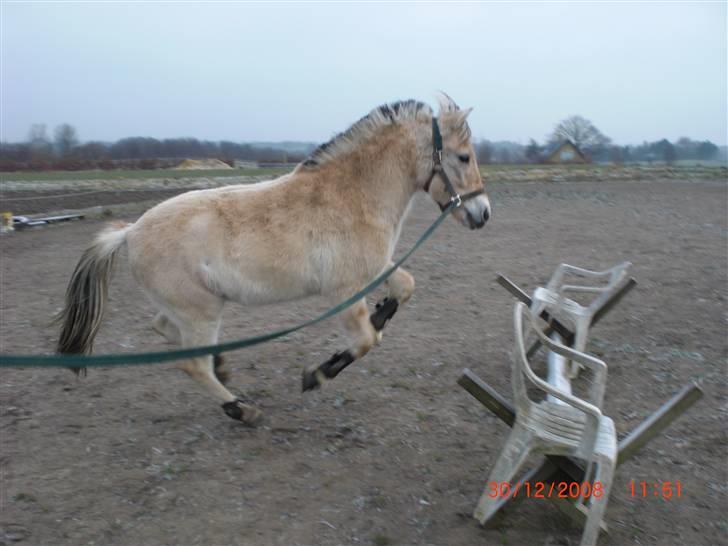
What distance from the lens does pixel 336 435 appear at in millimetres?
3994

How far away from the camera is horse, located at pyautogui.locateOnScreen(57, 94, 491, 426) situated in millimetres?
3830

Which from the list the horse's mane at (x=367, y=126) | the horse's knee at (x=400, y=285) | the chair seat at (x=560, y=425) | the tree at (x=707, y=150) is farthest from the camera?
the tree at (x=707, y=150)

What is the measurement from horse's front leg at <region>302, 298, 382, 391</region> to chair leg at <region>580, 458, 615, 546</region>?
6.05 feet

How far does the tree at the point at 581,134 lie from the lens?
209 feet

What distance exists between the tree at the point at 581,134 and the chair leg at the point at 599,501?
212 ft

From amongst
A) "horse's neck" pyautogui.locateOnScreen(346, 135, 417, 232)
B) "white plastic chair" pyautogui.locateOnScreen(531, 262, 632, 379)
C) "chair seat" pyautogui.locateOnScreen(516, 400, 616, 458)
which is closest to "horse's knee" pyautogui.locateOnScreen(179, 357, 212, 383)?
"horse's neck" pyautogui.locateOnScreen(346, 135, 417, 232)

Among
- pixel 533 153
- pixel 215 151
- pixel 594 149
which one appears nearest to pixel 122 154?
pixel 215 151

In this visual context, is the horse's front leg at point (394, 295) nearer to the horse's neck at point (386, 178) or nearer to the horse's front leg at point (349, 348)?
the horse's front leg at point (349, 348)

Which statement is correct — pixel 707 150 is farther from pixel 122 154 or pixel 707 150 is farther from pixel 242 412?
pixel 242 412

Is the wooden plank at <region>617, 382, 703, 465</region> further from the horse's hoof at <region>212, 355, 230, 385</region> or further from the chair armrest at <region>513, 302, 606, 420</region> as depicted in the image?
the horse's hoof at <region>212, 355, 230, 385</region>

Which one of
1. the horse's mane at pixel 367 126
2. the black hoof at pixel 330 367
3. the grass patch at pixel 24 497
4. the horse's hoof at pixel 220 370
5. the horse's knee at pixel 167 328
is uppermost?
the horse's mane at pixel 367 126

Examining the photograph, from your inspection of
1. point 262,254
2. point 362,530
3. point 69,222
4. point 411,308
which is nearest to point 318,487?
point 362,530
